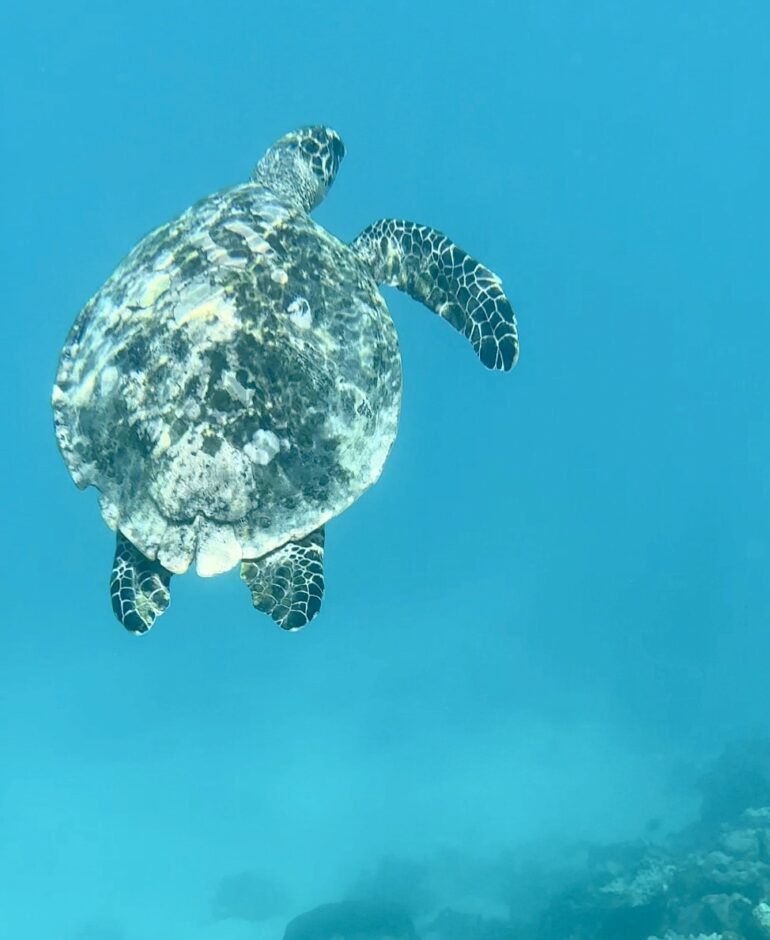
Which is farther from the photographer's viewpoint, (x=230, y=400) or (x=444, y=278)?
(x=444, y=278)

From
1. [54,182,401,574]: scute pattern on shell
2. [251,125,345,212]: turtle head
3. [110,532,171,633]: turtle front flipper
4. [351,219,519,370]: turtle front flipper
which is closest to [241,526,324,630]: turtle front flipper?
[54,182,401,574]: scute pattern on shell

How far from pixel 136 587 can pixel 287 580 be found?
46.5 inches

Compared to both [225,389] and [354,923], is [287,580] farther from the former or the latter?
[354,923]

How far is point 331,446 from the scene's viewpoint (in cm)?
679

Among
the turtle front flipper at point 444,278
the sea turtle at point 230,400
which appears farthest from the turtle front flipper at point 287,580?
the turtle front flipper at point 444,278

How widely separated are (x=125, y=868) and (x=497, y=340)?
85.7 ft

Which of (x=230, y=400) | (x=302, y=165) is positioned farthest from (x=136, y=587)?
(x=302, y=165)

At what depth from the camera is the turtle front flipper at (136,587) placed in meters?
6.70

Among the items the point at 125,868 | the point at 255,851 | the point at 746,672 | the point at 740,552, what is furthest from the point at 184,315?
the point at 740,552

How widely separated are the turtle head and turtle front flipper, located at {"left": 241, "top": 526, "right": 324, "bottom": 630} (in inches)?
149

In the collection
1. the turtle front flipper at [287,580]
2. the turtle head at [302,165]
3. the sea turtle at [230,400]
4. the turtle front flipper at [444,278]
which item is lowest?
the turtle front flipper at [287,580]

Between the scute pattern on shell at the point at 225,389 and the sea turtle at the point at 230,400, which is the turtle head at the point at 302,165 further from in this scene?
the scute pattern on shell at the point at 225,389

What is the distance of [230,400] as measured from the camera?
6195mm

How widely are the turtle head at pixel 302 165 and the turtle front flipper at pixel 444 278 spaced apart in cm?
89
